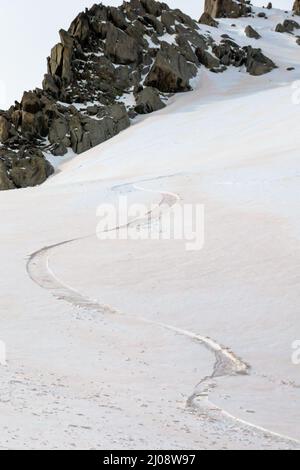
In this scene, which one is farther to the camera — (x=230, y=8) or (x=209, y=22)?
(x=230, y=8)

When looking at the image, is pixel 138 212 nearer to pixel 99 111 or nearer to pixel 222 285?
pixel 222 285

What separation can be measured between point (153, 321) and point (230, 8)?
337 ft

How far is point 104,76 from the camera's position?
249ft

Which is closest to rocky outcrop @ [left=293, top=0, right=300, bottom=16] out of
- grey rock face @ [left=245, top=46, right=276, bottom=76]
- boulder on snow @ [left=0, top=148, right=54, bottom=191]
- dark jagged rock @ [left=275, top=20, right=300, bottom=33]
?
dark jagged rock @ [left=275, top=20, right=300, bottom=33]

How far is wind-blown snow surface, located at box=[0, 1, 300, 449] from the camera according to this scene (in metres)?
7.04

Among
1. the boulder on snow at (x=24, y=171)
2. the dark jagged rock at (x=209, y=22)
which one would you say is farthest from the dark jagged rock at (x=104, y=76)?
the dark jagged rock at (x=209, y=22)

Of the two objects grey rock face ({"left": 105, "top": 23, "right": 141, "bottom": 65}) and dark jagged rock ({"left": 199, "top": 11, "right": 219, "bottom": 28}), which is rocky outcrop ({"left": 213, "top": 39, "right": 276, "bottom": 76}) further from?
grey rock face ({"left": 105, "top": 23, "right": 141, "bottom": 65})

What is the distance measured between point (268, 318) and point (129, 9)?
78355 mm

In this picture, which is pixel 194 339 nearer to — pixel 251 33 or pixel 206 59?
pixel 206 59

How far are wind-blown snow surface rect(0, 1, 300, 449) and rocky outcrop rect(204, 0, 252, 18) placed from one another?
3253 inches

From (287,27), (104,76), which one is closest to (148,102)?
(104,76)

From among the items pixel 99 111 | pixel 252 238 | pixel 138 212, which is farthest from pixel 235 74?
pixel 252 238

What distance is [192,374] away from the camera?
9656 mm

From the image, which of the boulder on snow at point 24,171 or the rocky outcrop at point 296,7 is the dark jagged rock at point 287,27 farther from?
the boulder on snow at point 24,171
